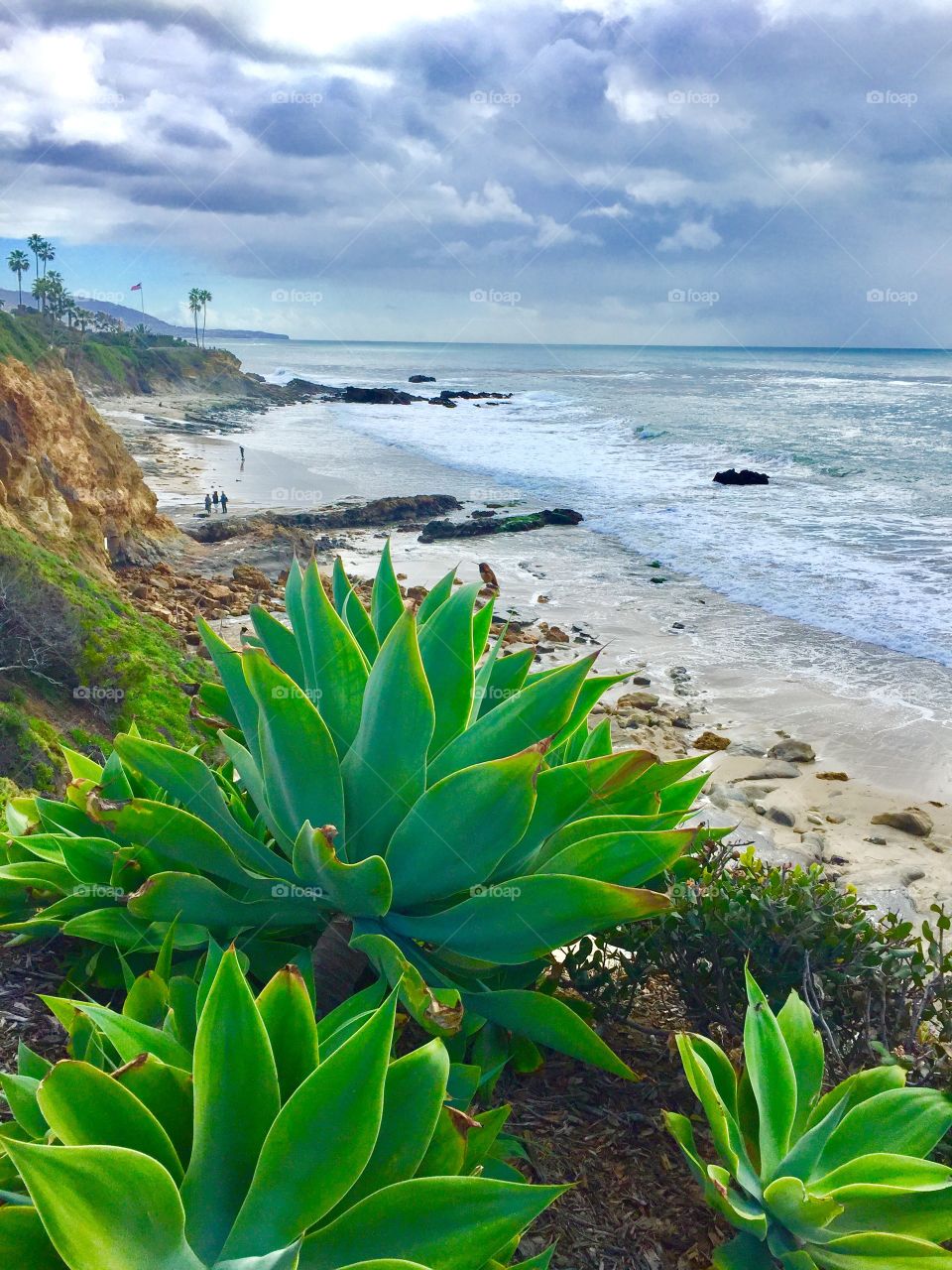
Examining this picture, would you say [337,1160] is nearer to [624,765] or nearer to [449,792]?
[449,792]

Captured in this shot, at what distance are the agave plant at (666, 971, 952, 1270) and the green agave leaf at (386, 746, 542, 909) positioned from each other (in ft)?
1.68

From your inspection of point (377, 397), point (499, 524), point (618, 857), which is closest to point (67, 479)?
point (499, 524)

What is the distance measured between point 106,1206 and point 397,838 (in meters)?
0.96

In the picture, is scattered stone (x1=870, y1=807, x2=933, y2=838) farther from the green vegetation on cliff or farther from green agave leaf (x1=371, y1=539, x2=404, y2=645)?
green agave leaf (x1=371, y1=539, x2=404, y2=645)

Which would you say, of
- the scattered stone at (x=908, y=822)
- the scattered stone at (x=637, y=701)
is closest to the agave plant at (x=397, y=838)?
the scattered stone at (x=908, y=822)

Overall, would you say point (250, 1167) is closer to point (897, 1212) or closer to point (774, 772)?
point (897, 1212)

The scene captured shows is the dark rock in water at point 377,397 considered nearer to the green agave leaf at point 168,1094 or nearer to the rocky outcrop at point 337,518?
the rocky outcrop at point 337,518

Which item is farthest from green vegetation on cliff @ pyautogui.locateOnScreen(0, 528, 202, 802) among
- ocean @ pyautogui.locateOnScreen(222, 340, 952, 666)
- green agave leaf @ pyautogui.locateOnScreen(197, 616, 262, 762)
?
ocean @ pyautogui.locateOnScreen(222, 340, 952, 666)

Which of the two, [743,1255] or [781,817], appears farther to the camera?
[781,817]

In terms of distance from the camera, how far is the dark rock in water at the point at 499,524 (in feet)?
55.4

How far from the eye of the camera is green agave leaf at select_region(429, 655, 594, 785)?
2203 millimetres

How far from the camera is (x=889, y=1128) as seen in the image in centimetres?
177

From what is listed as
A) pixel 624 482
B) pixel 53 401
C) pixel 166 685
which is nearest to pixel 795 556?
pixel 624 482

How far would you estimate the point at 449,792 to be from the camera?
1972mm
